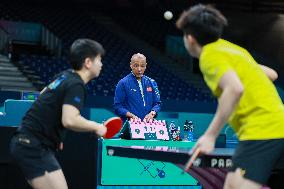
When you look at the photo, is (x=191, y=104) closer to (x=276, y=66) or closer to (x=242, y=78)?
(x=276, y=66)

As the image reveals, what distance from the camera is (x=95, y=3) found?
19.0m

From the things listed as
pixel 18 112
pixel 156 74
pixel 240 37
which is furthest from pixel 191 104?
pixel 240 37

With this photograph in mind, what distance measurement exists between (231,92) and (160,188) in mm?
3016

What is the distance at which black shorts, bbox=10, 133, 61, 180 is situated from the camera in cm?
294

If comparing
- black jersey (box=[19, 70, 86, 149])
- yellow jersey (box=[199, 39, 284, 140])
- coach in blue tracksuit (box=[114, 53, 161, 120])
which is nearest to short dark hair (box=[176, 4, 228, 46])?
yellow jersey (box=[199, 39, 284, 140])

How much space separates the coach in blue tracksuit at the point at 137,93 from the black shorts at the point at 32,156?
250 cm

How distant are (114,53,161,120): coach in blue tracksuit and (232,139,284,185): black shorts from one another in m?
3.06

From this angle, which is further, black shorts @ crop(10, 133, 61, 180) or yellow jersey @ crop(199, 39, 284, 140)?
black shorts @ crop(10, 133, 61, 180)

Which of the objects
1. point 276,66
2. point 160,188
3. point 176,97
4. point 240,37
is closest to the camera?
point 160,188

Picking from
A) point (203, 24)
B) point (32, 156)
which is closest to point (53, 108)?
point (32, 156)

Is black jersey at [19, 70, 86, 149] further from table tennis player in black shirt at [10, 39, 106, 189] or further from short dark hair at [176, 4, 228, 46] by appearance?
short dark hair at [176, 4, 228, 46]

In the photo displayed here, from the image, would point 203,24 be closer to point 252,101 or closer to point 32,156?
point 252,101

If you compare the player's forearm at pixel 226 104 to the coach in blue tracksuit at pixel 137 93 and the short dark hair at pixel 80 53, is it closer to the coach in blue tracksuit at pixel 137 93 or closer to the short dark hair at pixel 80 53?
the short dark hair at pixel 80 53

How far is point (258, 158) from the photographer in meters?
2.38
